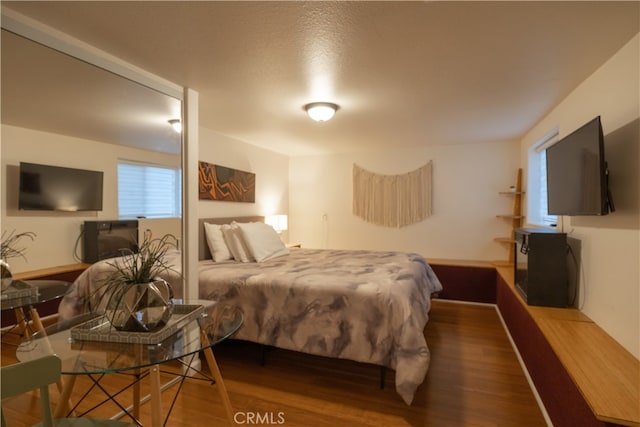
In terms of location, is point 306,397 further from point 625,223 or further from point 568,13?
point 568,13

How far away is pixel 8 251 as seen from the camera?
1.61m

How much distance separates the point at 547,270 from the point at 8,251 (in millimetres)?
3361

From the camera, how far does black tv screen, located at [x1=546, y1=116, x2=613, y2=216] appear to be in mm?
1770

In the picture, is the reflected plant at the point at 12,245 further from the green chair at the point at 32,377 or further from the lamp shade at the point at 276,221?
the lamp shade at the point at 276,221

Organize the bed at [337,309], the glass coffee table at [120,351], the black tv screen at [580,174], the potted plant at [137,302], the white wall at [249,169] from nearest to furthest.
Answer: the glass coffee table at [120,351], the potted plant at [137,302], the black tv screen at [580,174], the bed at [337,309], the white wall at [249,169]

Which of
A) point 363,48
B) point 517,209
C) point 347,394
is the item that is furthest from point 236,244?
point 517,209

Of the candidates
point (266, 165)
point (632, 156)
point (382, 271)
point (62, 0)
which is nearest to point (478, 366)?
point (382, 271)

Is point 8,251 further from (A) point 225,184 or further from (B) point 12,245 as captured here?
(A) point 225,184

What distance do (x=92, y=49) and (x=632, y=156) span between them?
9.98 ft

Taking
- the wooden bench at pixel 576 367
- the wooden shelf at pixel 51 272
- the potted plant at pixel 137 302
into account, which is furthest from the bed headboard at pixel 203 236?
the wooden bench at pixel 576 367

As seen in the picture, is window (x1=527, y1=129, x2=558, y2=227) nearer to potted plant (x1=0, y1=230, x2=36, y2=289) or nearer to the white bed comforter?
the white bed comforter

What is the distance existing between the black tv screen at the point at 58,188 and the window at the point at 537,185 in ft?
13.3

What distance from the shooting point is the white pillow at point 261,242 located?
3234 millimetres
